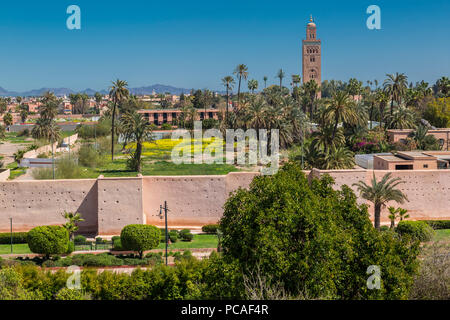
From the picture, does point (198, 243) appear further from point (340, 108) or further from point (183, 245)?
point (340, 108)

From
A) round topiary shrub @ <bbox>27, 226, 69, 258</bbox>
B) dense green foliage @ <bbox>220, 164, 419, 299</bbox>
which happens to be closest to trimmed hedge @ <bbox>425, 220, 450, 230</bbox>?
dense green foliage @ <bbox>220, 164, 419, 299</bbox>

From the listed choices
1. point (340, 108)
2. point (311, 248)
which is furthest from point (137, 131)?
point (311, 248)

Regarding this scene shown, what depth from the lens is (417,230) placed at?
23.7 meters

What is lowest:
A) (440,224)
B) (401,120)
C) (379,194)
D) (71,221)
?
(440,224)

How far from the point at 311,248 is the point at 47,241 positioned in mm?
14397

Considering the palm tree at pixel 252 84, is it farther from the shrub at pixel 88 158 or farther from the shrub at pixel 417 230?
the shrub at pixel 417 230

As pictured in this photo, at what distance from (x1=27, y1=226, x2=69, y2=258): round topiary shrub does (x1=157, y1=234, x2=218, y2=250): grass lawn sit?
200 inches

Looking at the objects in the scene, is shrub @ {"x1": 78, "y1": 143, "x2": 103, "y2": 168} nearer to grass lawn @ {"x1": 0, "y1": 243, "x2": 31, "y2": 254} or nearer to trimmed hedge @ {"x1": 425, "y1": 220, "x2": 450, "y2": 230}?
grass lawn @ {"x1": 0, "y1": 243, "x2": 31, "y2": 254}

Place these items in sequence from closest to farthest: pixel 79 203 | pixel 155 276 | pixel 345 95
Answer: pixel 155 276, pixel 79 203, pixel 345 95

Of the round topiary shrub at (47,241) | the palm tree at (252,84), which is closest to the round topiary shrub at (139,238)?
the round topiary shrub at (47,241)

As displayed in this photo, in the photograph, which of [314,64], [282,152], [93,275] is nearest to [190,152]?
[282,152]
